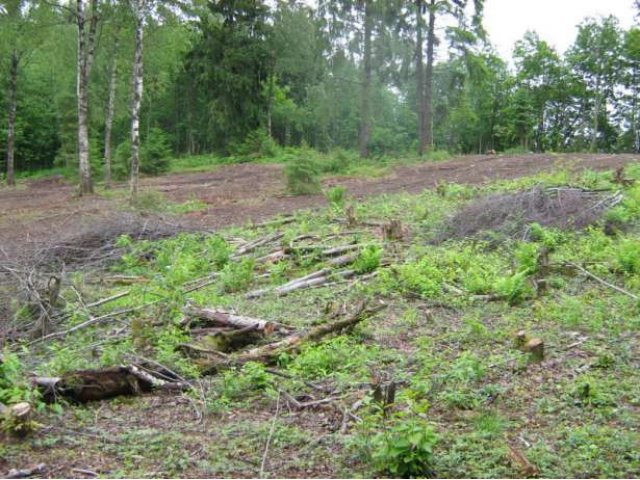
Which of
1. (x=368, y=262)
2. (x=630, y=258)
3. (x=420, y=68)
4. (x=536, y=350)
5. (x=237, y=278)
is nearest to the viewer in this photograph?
(x=536, y=350)

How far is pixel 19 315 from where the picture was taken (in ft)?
23.7

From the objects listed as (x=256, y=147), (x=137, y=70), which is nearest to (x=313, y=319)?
(x=137, y=70)

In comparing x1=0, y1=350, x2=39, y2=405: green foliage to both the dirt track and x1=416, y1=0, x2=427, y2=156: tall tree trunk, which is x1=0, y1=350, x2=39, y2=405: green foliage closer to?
the dirt track

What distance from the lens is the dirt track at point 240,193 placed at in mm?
14336

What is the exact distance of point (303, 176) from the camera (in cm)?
1750

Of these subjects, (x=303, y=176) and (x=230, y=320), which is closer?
(x=230, y=320)

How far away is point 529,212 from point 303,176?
26.5ft

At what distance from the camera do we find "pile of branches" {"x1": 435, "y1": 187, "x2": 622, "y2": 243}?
10.1 m

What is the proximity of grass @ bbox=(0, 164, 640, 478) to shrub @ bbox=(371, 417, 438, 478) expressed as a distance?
11mm

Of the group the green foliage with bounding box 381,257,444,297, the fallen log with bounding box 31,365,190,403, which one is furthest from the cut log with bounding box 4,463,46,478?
the green foliage with bounding box 381,257,444,297

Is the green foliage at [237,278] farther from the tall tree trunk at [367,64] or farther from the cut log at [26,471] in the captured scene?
the tall tree trunk at [367,64]

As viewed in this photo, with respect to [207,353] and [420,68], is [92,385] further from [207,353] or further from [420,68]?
[420,68]

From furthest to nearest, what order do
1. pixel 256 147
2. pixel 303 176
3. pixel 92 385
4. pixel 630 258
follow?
pixel 256 147 → pixel 303 176 → pixel 630 258 → pixel 92 385

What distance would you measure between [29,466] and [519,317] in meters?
4.82
